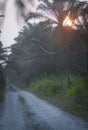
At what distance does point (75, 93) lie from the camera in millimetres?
20734

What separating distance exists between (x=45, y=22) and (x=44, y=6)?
349 centimetres

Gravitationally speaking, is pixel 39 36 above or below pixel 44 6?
below

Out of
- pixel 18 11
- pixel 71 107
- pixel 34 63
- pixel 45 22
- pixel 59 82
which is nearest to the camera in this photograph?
pixel 18 11

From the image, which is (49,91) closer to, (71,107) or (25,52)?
(71,107)

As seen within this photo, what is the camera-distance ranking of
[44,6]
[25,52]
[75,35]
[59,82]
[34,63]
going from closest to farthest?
1. [75,35]
2. [59,82]
3. [44,6]
4. [34,63]
5. [25,52]

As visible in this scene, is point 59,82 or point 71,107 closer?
point 71,107

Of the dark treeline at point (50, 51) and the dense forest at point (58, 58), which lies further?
the dark treeline at point (50, 51)

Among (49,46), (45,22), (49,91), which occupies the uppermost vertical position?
(45,22)

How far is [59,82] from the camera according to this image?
29.6 metres

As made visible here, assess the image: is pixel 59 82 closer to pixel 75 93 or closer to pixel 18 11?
pixel 75 93

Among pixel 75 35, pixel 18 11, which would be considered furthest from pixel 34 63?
pixel 18 11

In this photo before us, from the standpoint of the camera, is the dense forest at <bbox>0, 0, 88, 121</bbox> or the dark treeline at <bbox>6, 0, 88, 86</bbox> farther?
the dark treeline at <bbox>6, 0, 88, 86</bbox>

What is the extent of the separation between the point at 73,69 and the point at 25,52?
2265 centimetres

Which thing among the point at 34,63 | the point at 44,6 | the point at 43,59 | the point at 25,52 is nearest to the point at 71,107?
the point at 44,6
